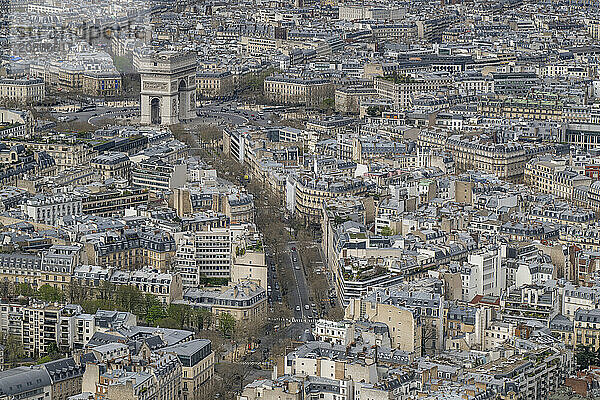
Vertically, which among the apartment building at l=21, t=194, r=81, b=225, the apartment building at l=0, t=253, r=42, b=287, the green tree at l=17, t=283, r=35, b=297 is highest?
the apartment building at l=21, t=194, r=81, b=225

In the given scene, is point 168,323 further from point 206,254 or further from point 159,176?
point 159,176

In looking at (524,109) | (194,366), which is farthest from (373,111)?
(194,366)

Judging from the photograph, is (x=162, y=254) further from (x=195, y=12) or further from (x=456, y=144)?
(x=195, y=12)

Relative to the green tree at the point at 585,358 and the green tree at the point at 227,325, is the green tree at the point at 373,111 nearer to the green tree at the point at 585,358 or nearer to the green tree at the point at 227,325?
the green tree at the point at 227,325

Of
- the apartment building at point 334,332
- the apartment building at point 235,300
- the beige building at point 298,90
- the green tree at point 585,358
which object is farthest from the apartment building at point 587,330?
the beige building at point 298,90

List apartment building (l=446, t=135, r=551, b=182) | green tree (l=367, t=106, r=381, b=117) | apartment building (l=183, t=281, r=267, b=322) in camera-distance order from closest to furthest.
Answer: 1. apartment building (l=183, t=281, r=267, b=322)
2. apartment building (l=446, t=135, r=551, b=182)
3. green tree (l=367, t=106, r=381, b=117)

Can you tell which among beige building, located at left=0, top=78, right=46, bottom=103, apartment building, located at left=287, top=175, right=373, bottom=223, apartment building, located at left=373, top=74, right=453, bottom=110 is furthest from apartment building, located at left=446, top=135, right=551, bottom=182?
beige building, located at left=0, top=78, right=46, bottom=103

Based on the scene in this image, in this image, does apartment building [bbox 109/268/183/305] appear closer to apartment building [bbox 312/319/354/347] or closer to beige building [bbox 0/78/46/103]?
apartment building [bbox 312/319/354/347]
